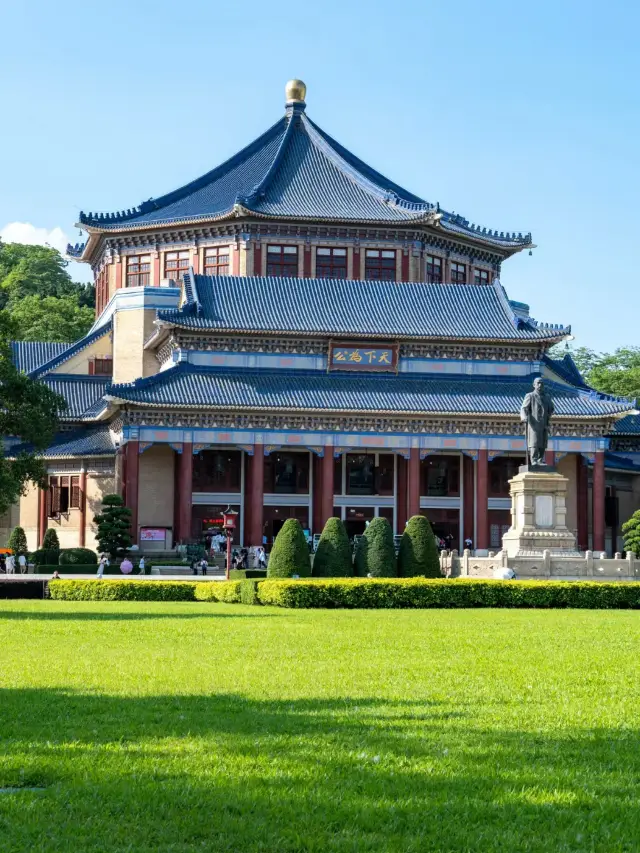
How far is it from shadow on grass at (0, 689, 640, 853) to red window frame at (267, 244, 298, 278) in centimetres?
5742

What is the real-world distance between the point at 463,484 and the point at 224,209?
1987cm

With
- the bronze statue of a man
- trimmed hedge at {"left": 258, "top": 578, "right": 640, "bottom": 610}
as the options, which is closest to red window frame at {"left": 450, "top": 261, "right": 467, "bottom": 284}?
the bronze statue of a man

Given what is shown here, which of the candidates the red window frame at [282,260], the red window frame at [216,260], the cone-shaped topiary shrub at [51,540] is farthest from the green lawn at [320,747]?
the red window frame at [216,260]

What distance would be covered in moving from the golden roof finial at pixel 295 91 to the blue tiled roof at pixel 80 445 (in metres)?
27.0

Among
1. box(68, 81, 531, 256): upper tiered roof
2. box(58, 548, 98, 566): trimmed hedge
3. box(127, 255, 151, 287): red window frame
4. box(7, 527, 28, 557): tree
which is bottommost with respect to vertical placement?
box(58, 548, 98, 566): trimmed hedge

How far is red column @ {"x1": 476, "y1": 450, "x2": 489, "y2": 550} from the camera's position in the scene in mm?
58156

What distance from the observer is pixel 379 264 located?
69562 mm

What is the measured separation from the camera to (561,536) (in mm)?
40312

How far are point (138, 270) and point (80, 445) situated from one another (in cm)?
1377

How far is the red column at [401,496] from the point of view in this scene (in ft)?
199

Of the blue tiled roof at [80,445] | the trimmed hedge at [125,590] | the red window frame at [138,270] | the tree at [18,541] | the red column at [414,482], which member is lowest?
the trimmed hedge at [125,590]

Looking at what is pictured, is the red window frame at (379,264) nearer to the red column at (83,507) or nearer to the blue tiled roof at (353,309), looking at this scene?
the blue tiled roof at (353,309)

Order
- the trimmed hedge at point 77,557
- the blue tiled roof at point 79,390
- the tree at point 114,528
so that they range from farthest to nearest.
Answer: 1. the blue tiled roof at point 79,390
2. the tree at point 114,528
3. the trimmed hedge at point 77,557

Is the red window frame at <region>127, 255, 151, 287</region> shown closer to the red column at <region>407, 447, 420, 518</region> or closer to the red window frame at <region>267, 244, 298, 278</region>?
the red window frame at <region>267, 244, 298, 278</region>
